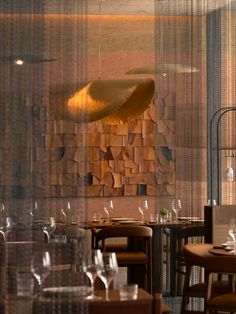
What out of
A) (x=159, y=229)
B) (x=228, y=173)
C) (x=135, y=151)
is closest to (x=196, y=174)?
(x=159, y=229)

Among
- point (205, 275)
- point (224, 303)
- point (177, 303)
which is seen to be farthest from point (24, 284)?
point (177, 303)

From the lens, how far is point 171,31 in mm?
8352

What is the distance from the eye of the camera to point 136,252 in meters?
10.2

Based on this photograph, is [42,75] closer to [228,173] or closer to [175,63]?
[175,63]

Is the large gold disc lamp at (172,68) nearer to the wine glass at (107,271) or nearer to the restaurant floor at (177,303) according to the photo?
the restaurant floor at (177,303)

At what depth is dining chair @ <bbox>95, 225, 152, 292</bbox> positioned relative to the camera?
9.35 m

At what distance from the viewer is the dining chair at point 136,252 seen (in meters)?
9.35

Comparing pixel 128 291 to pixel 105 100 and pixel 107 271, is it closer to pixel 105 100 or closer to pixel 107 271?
pixel 107 271

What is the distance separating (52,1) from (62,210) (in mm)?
1194

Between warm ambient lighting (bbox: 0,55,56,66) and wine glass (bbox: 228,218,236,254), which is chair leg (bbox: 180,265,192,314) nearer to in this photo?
wine glass (bbox: 228,218,236,254)

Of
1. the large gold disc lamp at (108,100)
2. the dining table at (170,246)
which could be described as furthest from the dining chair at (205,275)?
the large gold disc lamp at (108,100)

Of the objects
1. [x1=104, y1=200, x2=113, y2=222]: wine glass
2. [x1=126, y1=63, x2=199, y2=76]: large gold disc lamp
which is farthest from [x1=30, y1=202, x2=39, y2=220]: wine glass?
[x1=104, y1=200, x2=113, y2=222]: wine glass

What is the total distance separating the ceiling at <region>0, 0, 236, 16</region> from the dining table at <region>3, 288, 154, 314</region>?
62.6 inches

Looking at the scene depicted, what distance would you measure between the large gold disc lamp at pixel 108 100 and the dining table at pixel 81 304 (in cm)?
101
